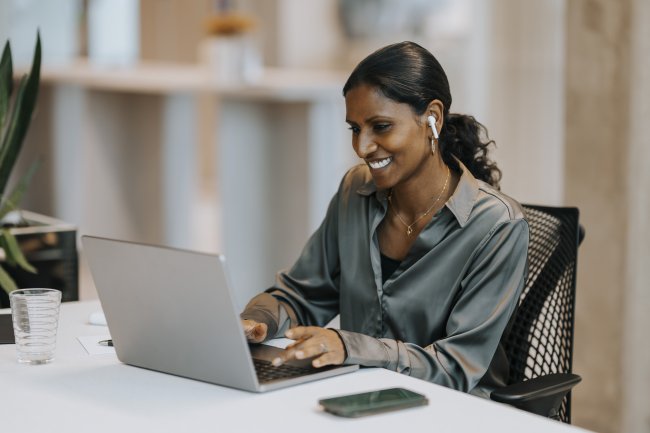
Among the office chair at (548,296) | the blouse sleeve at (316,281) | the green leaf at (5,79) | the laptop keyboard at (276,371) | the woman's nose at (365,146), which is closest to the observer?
the laptop keyboard at (276,371)

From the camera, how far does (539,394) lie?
1854 mm

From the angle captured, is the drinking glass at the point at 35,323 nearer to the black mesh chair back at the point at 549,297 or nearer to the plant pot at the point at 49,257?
the black mesh chair back at the point at 549,297

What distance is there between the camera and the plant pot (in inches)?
129

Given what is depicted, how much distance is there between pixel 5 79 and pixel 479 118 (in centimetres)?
233

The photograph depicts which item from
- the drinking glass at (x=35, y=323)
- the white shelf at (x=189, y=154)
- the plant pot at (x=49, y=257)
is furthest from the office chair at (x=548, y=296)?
the white shelf at (x=189, y=154)

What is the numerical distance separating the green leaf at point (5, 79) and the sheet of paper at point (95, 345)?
39.4 inches

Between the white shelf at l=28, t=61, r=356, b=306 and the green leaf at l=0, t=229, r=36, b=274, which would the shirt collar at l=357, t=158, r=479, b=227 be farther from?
the white shelf at l=28, t=61, r=356, b=306


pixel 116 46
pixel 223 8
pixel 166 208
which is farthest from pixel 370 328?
pixel 116 46

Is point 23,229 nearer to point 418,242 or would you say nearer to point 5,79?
point 5,79

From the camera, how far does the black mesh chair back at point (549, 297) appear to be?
221cm

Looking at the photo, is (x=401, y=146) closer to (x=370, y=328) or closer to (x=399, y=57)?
(x=399, y=57)

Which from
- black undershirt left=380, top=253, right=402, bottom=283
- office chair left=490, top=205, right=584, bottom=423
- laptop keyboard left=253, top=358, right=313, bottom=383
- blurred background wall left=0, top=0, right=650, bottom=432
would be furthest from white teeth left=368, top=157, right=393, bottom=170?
blurred background wall left=0, top=0, right=650, bottom=432

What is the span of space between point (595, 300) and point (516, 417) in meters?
2.01

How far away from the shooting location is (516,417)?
4.94 ft
